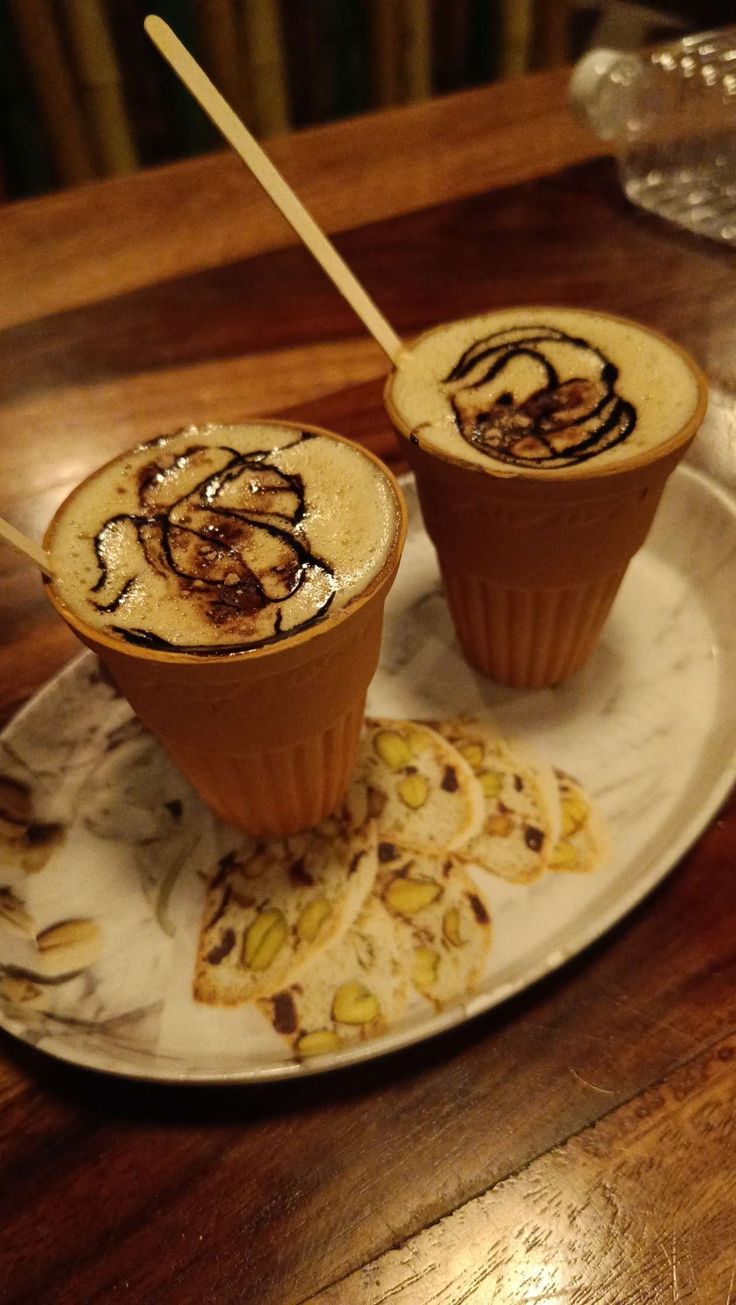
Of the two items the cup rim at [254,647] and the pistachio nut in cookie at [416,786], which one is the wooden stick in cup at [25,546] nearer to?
the cup rim at [254,647]

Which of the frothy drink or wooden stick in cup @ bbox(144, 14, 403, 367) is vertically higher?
wooden stick in cup @ bbox(144, 14, 403, 367)

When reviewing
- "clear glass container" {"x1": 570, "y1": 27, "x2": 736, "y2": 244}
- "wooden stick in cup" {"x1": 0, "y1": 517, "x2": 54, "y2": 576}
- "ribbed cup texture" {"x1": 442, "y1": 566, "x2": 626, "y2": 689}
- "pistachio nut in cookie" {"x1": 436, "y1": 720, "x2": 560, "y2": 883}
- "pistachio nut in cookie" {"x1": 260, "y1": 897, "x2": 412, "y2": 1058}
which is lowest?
"pistachio nut in cookie" {"x1": 436, "y1": 720, "x2": 560, "y2": 883}

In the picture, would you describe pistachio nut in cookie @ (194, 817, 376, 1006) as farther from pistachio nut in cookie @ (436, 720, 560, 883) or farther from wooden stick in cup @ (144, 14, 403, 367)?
wooden stick in cup @ (144, 14, 403, 367)

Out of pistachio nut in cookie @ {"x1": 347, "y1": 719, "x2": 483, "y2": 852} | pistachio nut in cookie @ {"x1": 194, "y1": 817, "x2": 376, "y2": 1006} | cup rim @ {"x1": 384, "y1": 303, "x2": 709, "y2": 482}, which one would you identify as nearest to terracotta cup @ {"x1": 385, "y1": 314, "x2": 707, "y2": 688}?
cup rim @ {"x1": 384, "y1": 303, "x2": 709, "y2": 482}

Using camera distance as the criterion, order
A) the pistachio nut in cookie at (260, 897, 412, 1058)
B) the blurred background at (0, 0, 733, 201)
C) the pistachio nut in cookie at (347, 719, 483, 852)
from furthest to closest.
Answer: the blurred background at (0, 0, 733, 201) < the pistachio nut in cookie at (347, 719, 483, 852) < the pistachio nut in cookie at (260, 897, 412, 1058)

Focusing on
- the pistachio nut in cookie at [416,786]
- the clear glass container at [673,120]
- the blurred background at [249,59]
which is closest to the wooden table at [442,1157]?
the pistachio nut in cookie at [416,786]

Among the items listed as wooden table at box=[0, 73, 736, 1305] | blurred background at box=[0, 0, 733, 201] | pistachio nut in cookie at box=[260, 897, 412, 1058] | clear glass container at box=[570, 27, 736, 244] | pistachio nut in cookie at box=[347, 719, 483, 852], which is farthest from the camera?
blurred background at box=[0, 0, 733, 201]

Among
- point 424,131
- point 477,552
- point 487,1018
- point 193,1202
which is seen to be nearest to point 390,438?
point 477,552
